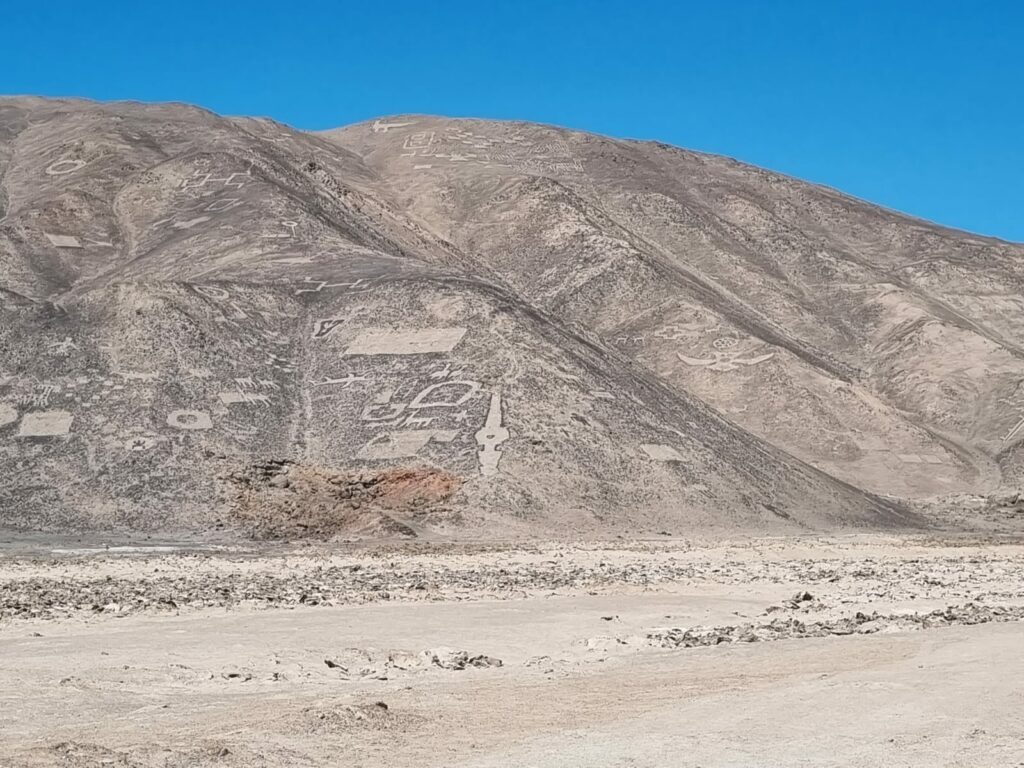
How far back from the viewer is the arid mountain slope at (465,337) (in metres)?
35.5

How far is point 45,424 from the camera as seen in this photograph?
3709 cm

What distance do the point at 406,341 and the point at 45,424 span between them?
34.8ft

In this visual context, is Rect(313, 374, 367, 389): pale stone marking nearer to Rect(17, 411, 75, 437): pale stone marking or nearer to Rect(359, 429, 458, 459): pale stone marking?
Rect(359, 429, 458, 459): pale stone marking

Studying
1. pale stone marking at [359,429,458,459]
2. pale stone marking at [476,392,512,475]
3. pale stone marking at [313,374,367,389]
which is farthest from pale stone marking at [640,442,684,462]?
pale stone marking at [313,374,367,389]

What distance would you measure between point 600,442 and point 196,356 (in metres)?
11.7

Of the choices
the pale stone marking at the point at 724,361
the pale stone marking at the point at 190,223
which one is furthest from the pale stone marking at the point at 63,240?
the pale stone marking at the point at 724,361

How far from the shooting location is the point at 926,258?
80188 mm

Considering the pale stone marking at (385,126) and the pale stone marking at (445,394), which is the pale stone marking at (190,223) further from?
the pale stone marking at (385,126)

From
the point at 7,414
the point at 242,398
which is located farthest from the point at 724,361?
the point at 7,414

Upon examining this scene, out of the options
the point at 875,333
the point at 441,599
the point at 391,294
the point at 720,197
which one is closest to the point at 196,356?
the point at 391,294

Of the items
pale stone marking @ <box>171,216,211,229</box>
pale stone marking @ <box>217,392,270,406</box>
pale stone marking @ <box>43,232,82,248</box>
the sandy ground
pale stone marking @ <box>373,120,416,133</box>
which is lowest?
the sandy ground

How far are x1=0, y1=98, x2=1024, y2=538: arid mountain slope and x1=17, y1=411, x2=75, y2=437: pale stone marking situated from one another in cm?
8

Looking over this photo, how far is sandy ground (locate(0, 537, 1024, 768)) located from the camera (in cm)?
1029

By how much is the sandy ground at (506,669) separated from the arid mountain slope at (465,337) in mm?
12059
